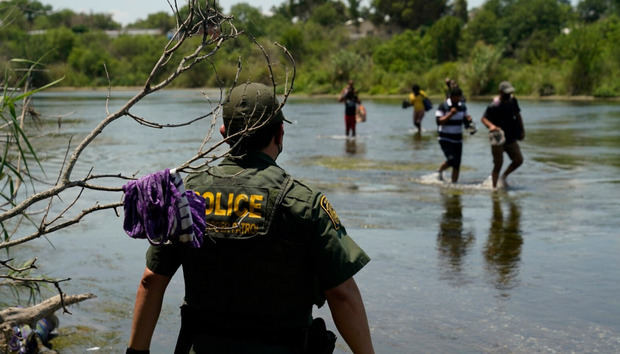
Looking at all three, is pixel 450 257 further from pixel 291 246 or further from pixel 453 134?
pixel 291 246

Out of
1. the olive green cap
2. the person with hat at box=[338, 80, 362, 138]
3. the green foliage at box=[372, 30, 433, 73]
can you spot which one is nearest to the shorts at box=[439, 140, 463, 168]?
the person with hat at box=[338, 80, 362, 138]

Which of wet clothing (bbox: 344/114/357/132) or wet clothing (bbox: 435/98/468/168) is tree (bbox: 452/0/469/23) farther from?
wet clothing (bbox: 435/98/468/168)

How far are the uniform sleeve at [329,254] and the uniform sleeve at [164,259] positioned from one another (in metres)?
0.53

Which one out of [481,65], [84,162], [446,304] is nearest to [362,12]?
[481,65]

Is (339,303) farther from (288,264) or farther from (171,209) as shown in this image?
(171,209)

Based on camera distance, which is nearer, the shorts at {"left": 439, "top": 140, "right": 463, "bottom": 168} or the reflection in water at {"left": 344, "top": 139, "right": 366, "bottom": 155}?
the shorts at {"left": 439, "top": 140, "right": 463, "bottom": 168}

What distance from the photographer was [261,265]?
117 inches

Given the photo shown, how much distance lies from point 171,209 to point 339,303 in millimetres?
659

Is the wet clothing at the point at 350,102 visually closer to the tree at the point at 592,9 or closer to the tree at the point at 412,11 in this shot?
the tree at the point at 412,11

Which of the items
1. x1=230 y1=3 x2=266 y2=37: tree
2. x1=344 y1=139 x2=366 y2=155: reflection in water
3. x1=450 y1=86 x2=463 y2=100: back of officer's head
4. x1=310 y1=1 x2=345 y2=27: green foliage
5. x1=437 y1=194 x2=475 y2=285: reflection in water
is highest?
x1=310 y1=1 x2=345 y2=27: green foliage

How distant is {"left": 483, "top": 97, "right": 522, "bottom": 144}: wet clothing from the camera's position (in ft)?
41.0

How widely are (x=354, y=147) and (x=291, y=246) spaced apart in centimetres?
1810

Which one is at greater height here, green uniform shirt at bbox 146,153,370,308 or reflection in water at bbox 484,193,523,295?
green uniform shirt at bbox 146,153,370,308

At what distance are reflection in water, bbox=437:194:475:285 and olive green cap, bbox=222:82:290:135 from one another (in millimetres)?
4490
